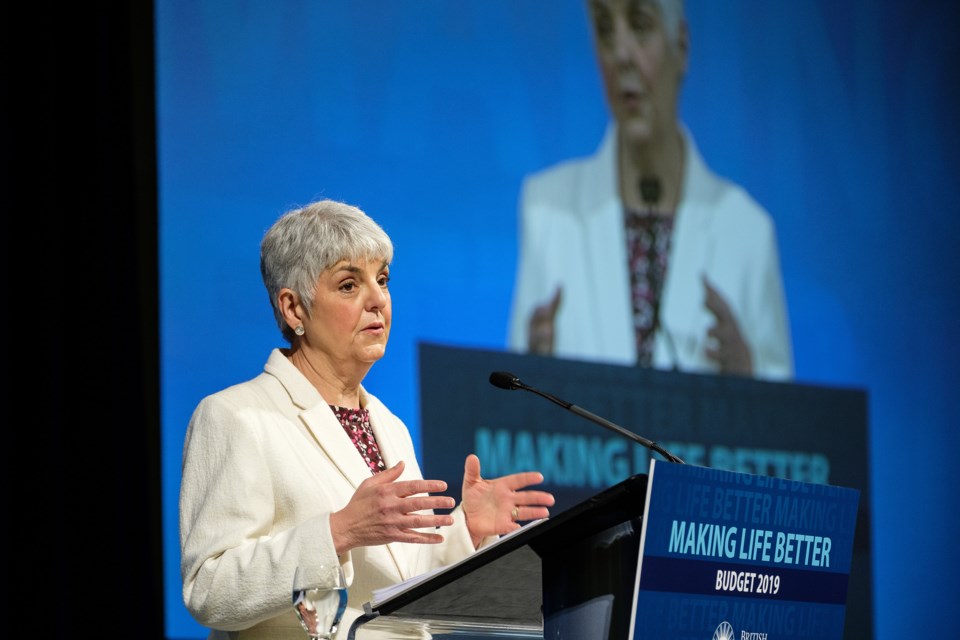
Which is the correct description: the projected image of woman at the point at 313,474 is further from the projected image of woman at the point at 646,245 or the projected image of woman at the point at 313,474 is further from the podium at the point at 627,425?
the projected image of woman at the point at 646,245

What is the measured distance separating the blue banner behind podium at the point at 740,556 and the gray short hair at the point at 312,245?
78cm

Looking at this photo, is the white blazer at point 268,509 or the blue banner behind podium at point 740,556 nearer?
the blue banner behind podium at point 740,556

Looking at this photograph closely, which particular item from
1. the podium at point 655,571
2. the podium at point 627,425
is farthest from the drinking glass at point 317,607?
the podium at point 627,425

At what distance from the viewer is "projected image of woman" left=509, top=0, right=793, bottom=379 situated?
4535 mm

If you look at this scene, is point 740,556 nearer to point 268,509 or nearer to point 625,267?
point 268,509

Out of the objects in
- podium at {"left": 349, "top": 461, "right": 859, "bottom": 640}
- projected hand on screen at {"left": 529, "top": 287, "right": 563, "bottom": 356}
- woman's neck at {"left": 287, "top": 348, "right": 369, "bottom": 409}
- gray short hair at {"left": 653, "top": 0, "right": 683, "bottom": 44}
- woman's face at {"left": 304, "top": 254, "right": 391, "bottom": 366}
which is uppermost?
gray short hair at {"left": 653, "top": 0, "right": 683, "bottom": 44}

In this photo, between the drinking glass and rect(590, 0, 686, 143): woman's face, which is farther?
rect(590, 0, 686, 143): woman's face

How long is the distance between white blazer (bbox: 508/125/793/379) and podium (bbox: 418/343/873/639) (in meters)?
0.09

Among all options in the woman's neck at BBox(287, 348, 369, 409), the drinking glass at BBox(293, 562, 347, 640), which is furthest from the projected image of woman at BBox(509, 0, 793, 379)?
the drinking glass at BBox(293, 562, 347, 640)

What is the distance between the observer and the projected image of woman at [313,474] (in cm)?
189

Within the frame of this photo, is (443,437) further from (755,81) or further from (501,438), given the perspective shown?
(755,81)

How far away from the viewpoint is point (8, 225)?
3.58 metres

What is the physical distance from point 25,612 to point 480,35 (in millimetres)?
2463

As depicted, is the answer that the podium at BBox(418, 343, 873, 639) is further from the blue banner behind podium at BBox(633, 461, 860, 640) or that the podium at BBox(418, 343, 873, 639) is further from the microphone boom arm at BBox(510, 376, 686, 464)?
the blue banner behind podium at BBox(633, 461, 860, 640)
